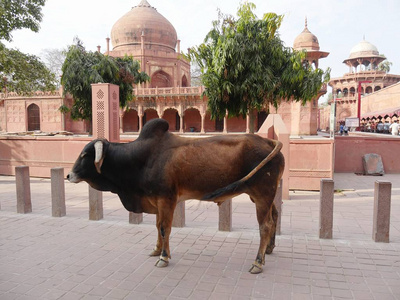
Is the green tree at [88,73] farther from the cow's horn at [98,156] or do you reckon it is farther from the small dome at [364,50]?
the small dome at [364,50]

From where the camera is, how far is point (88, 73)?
57.6ft

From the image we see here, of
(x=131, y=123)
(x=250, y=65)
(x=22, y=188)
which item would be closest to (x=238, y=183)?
(x=22, y=188)

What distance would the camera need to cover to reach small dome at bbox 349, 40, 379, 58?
→ 49031 mm

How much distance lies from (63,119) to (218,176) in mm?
33005

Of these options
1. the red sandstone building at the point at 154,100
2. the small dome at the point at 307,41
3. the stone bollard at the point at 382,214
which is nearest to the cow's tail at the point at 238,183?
the stone bollard at the point at 382,214

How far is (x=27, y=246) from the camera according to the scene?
457 centimetres

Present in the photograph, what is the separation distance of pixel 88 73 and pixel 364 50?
46.4m

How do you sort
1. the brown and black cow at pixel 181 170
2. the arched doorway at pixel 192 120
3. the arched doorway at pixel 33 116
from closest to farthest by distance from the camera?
the brown and black cow at pixel 181 170 → the arched doorway at pixel 33 116 → the arched doorway at pixel 192 120

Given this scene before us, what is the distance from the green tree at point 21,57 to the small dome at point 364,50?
4850 cm

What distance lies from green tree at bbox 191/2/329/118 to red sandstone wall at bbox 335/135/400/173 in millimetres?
4201

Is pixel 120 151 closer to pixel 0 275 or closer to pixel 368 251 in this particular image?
pixel 0 275

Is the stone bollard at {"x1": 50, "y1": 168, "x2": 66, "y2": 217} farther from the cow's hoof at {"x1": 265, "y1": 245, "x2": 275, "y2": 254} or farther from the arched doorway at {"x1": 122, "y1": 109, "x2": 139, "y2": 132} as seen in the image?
the arched doorway at {"x1": 122, "y1": 109, "x2": 139, "y2": 132}

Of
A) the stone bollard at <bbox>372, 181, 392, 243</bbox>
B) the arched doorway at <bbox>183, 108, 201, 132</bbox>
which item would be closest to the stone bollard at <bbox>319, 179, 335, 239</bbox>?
the stone bollard at <bbox>372, 181, 392, 243</bbox>

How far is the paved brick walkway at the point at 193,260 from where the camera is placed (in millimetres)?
3322
